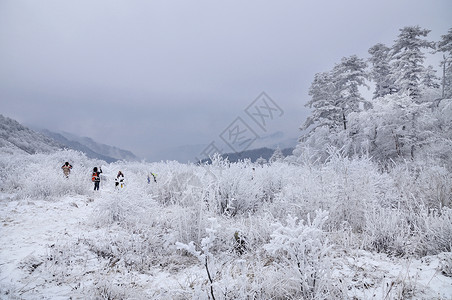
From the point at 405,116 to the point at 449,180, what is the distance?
12.9 metres

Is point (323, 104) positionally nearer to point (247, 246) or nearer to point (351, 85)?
point (351, 85)

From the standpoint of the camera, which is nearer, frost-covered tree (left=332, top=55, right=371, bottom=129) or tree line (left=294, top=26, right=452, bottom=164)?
tree line (left=294, top=26, right=452, bottom=164)

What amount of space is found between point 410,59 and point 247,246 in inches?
909

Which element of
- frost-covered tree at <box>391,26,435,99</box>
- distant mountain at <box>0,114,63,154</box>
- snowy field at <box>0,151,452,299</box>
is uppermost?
frost-covered tree at <box>391,26,435,99</box>

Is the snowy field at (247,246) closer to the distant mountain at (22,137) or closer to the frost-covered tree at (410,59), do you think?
the frost-covered tree at (410,59)

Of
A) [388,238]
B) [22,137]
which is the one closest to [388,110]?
[388,238]

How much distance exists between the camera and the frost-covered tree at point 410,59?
18625 mm

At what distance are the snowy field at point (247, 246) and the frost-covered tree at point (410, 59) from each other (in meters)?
17.5

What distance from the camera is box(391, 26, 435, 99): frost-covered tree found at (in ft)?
61.1

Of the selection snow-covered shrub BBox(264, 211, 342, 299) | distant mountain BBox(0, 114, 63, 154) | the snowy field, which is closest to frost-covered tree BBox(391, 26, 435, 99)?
the snowy field

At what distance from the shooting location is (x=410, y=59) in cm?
1881

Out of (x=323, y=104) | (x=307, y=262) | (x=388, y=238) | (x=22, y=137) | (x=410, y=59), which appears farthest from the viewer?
(x=22, y=137)

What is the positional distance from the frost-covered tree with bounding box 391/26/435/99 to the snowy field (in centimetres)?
1751

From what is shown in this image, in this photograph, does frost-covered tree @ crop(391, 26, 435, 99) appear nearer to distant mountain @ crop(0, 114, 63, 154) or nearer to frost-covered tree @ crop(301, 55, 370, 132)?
frost-covered tree @ crop(301, 55, 370, 132)
